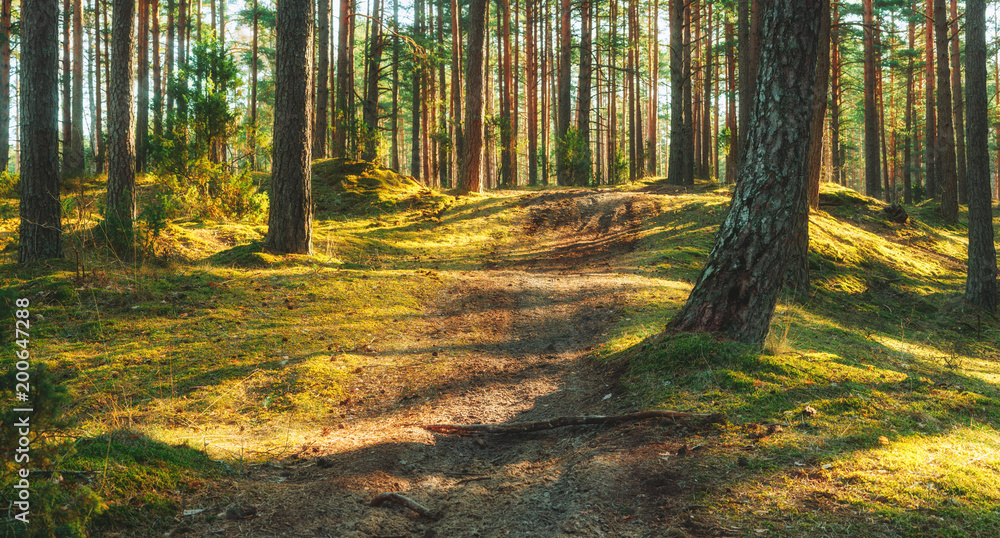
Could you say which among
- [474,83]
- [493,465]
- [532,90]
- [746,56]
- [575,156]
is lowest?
[493,465]

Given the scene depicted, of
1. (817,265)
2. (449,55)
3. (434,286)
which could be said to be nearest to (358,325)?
(434,286)

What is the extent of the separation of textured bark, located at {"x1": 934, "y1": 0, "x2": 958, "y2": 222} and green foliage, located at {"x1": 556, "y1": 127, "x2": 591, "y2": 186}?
1135 centimetres

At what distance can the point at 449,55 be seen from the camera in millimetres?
25859

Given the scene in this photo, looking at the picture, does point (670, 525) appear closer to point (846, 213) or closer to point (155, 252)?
point (155, 252)

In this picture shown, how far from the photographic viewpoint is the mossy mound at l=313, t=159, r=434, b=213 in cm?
1359

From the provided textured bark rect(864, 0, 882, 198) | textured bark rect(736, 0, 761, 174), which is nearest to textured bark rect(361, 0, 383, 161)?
textured bark rect(736, 0, 761, 174)

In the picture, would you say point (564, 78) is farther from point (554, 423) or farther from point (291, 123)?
point (554, 423)

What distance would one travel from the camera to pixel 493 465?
3553 mm

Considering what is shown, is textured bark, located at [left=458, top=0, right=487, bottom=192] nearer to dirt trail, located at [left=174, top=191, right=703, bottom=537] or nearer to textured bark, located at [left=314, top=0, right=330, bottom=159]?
textured bark, located at [left=314, top=0, right=330, bottom=159]

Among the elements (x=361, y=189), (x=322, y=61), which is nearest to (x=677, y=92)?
(x=361, y=189)

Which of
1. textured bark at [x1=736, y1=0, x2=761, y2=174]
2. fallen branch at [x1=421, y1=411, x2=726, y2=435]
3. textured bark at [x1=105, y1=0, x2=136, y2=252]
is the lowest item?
fallen branch at [x1=421, y1=411, x2=726, y2=435]

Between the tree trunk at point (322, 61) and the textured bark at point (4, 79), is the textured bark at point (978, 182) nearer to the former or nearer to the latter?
the tree trunk at point (322, 61)

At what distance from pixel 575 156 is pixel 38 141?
1521 centimetres

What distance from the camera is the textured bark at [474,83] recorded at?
1465 centimetres
